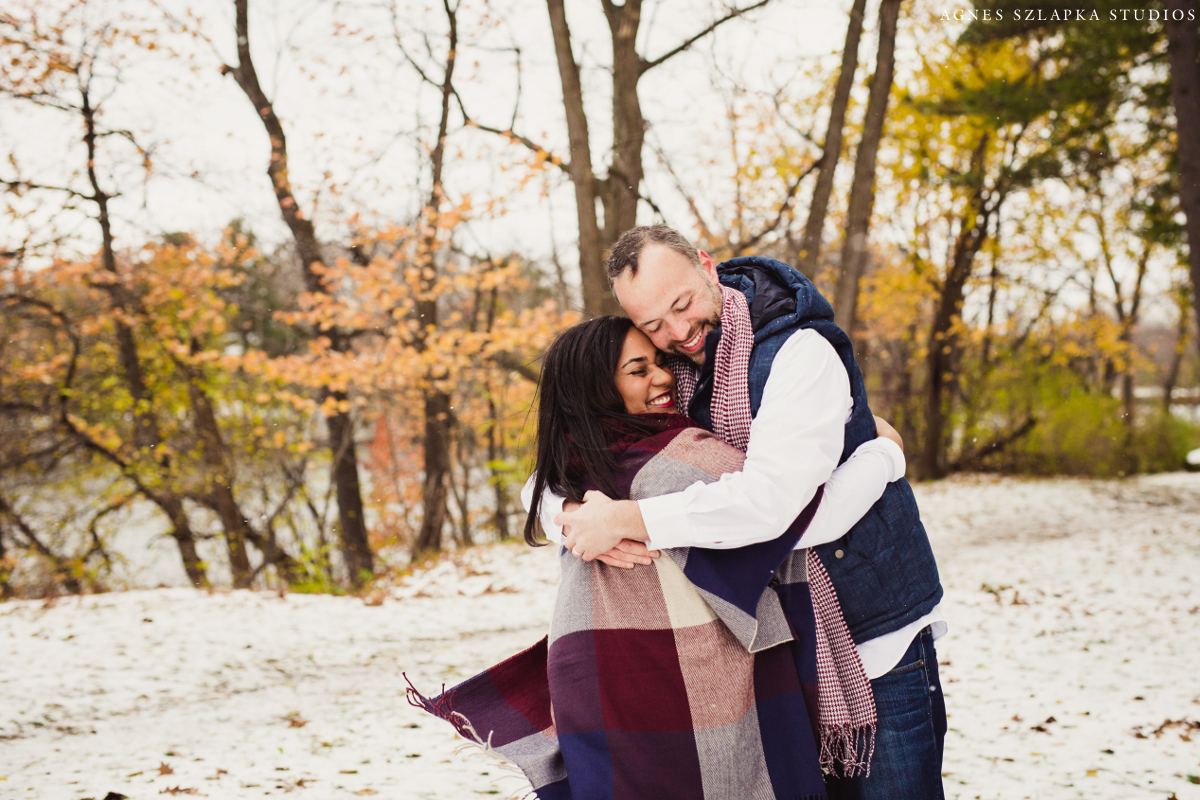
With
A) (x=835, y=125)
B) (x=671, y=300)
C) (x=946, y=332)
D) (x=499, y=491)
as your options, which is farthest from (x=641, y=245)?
(x=946, y=332)

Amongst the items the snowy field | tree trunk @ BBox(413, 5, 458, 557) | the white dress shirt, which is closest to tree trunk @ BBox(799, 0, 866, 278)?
the snowy field

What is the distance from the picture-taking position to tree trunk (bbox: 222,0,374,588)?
10.1m

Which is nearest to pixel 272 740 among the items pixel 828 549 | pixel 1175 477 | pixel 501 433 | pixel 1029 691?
pixel 828 549

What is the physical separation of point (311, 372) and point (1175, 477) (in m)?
14.0

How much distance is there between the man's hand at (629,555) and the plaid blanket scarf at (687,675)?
3cm

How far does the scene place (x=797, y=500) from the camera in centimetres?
155

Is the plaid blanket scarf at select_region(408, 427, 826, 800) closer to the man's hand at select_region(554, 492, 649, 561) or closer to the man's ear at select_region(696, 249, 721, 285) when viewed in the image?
the man's hand at select_region(554, 492, 649, 561)

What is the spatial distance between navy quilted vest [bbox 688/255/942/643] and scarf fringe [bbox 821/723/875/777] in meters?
0.21

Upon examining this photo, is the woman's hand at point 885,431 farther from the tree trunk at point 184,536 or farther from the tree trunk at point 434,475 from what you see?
the tree trunk at point 184,536

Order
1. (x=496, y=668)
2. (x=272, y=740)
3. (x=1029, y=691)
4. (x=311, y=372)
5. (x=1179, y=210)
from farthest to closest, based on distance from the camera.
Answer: (x=311, y=372) → (x=1179, y=210) → (x=1029, y=691) → (x=272, y=740) → (x=496, y=668)

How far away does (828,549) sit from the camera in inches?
68.9

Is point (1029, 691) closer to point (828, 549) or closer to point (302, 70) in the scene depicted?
point (828, 549)

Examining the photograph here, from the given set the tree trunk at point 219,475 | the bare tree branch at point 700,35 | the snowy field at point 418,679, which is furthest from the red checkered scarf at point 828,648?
the tree trunk at point 219,475

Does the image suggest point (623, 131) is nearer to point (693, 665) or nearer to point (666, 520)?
point (666, 520)
